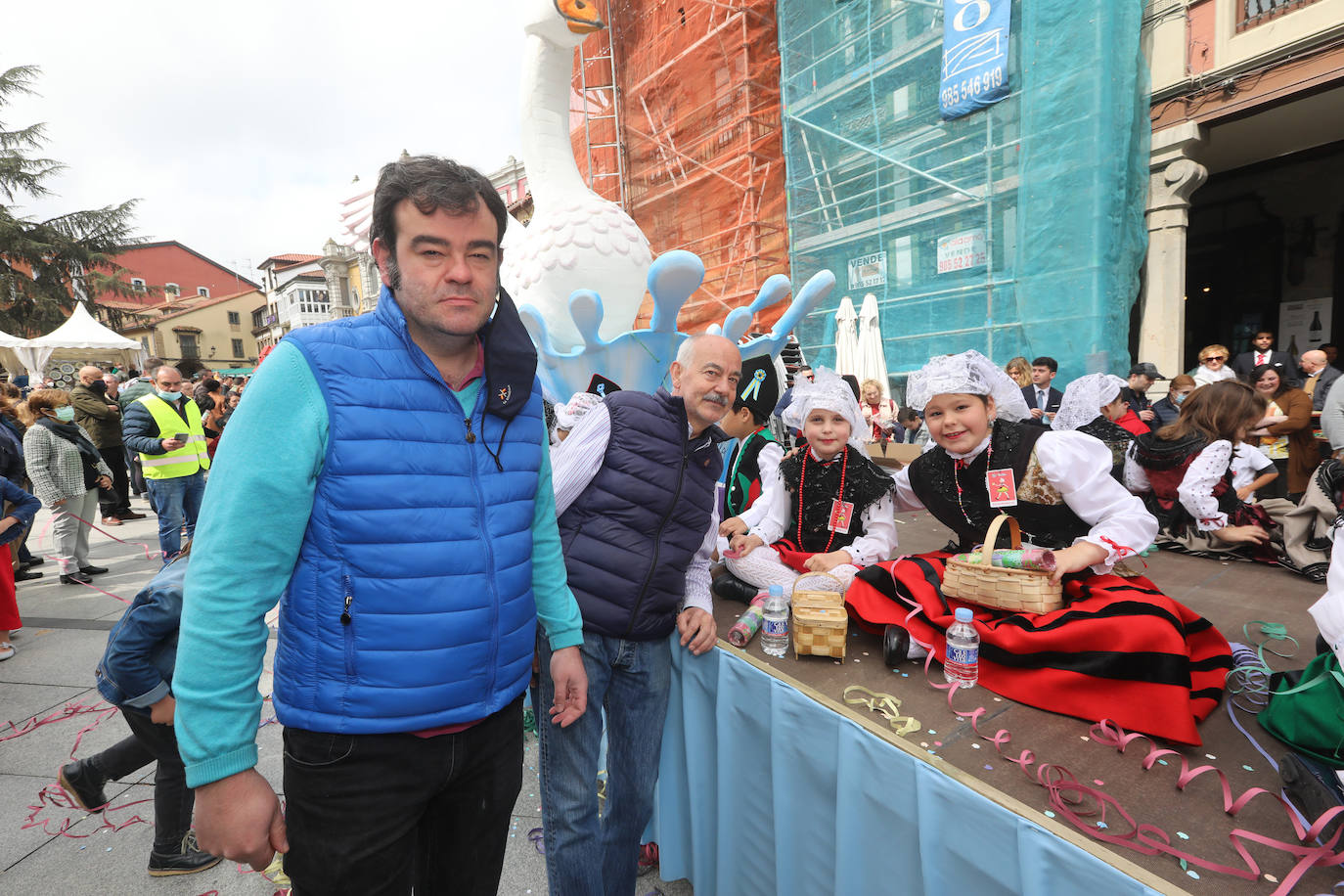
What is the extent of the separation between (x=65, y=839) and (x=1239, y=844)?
147 inches

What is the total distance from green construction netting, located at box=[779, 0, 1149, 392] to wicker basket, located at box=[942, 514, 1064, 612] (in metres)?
7.18

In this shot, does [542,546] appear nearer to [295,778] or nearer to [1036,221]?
[295,778]

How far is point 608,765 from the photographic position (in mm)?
1886

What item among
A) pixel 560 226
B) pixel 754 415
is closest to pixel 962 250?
pixel 560 226

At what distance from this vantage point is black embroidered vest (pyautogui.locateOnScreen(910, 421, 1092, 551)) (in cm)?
205

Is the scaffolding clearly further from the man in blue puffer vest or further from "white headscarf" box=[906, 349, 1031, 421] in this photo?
the man in blue puffer vest

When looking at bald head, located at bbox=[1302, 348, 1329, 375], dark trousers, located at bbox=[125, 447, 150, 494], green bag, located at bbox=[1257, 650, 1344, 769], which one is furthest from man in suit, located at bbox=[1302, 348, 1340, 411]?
dark trousers, located at bbox=[125, 447, 150, 494]

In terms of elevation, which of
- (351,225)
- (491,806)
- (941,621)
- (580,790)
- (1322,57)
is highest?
(1322,57)

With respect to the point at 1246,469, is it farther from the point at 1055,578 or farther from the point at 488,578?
the point at 488,578

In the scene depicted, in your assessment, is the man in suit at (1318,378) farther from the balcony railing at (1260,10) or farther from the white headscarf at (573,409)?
the white headscarf at (573,409)

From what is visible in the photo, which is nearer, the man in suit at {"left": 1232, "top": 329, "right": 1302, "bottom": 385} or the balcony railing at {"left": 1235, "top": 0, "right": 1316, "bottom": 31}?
the balcony railing at {"left": 1235, "top": 0, "right": 1316, "bottom": 31}

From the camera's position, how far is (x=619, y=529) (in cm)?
182

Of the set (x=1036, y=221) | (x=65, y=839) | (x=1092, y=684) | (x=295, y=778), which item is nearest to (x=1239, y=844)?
(x=1092, y=684)

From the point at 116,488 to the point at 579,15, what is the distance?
27.2 ft
